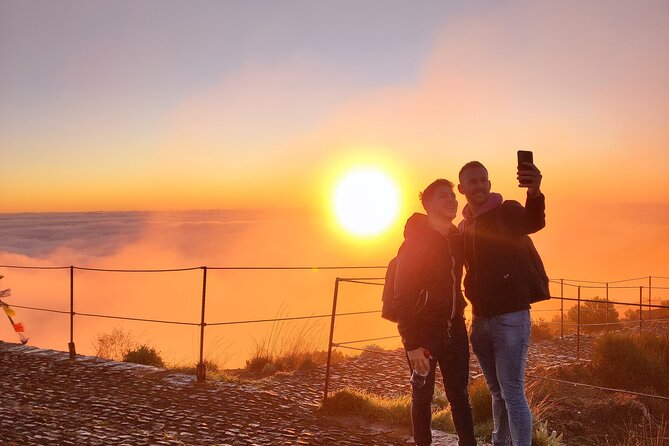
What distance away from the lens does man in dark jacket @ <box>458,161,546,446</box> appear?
387cm

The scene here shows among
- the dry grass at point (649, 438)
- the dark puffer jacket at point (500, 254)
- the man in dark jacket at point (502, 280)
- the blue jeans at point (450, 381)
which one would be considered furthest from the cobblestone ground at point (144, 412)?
the dry grass at point (649, 438)

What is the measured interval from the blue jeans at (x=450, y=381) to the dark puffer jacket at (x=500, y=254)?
0.27 metres

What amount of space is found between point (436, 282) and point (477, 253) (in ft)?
1.05

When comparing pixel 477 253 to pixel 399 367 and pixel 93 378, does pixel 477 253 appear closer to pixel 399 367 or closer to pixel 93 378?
pixel 93 378

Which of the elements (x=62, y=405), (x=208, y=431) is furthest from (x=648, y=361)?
(x=62, y=405)

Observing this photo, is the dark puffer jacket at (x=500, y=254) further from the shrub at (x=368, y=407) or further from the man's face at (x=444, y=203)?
the shrub at (x=368, y=407)

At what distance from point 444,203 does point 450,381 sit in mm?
1198

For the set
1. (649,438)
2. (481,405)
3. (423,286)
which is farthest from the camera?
(649,438)

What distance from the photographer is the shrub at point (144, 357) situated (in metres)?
11.0

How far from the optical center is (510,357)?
3.89 m

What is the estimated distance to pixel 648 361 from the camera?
1250 cm

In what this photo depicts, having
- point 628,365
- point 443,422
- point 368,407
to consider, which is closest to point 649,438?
point 443,422

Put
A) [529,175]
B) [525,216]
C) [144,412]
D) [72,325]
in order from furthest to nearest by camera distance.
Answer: [72,325]
[144,412]
[525,216]
[529,175]

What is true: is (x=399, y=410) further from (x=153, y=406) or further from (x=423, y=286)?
(x=423, y=286)
